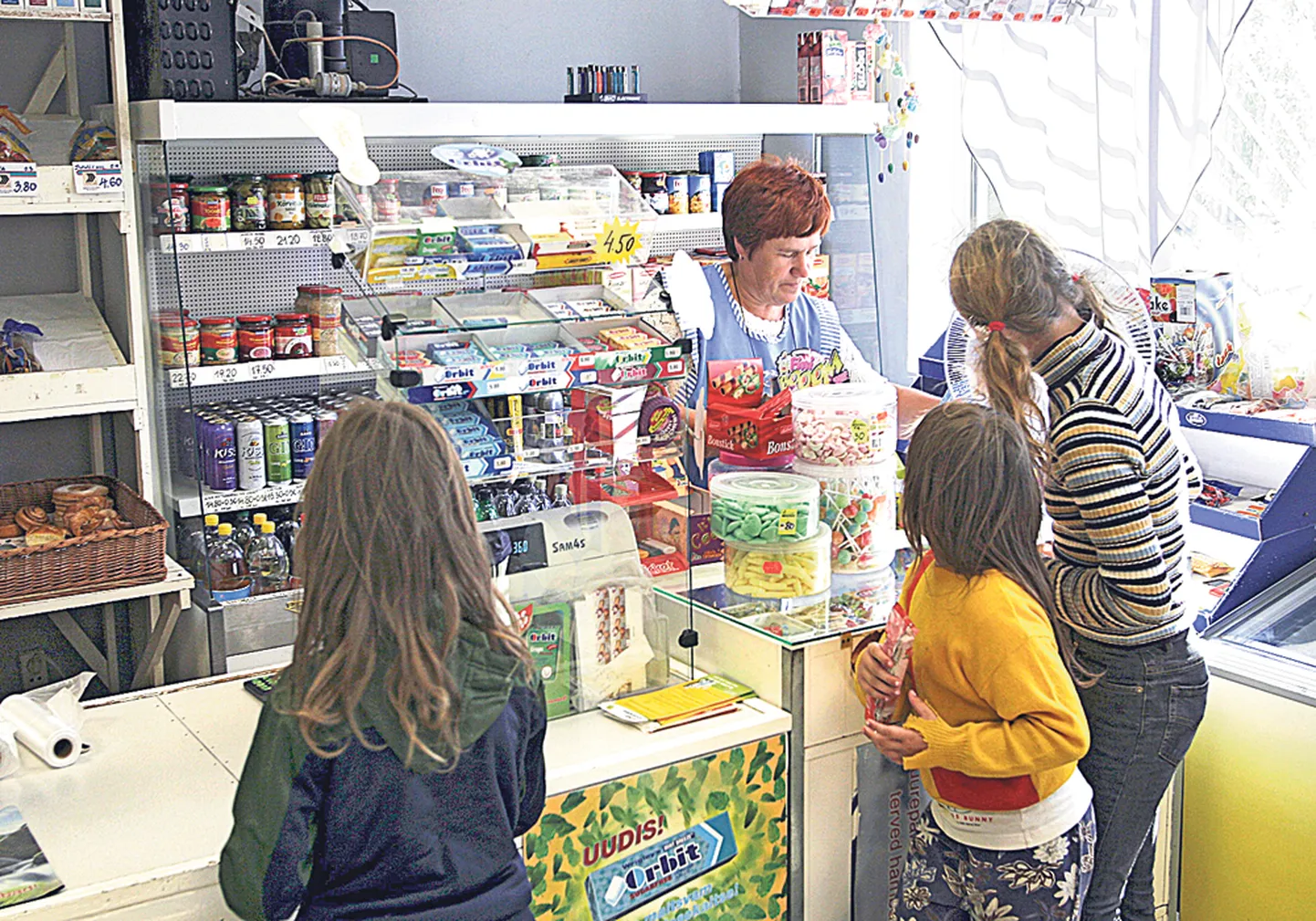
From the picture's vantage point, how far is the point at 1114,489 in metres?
2.11

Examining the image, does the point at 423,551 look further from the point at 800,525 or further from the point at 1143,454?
the point at 1143,454

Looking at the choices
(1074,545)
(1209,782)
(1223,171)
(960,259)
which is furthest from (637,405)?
(1223,171)

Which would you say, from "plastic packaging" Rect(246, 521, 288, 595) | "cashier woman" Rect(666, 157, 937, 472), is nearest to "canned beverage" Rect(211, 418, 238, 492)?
"plastic packaging" Rect(246, 521, 288, 595)

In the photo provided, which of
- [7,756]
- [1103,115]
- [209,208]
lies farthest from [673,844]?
[1103,115]

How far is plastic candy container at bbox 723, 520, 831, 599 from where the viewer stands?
7.65 ft

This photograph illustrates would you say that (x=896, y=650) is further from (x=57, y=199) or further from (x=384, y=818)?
(x=57, y=199)

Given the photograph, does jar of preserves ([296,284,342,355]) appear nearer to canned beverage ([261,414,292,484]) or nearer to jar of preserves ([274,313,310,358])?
jar of preserves ([274,313,310,358])

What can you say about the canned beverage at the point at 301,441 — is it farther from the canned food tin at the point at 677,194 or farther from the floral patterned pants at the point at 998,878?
the floral patterned pants at the point at 998,878

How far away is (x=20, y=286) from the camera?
12.4 feet

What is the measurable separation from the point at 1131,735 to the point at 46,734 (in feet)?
5.63

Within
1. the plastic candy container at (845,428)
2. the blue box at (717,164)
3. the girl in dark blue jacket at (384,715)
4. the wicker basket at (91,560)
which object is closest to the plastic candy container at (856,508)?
the plastic candy container at (845,428)

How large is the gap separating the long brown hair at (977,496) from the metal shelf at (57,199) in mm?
2309

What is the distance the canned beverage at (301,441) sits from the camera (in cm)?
374

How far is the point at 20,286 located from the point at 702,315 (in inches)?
82.3
